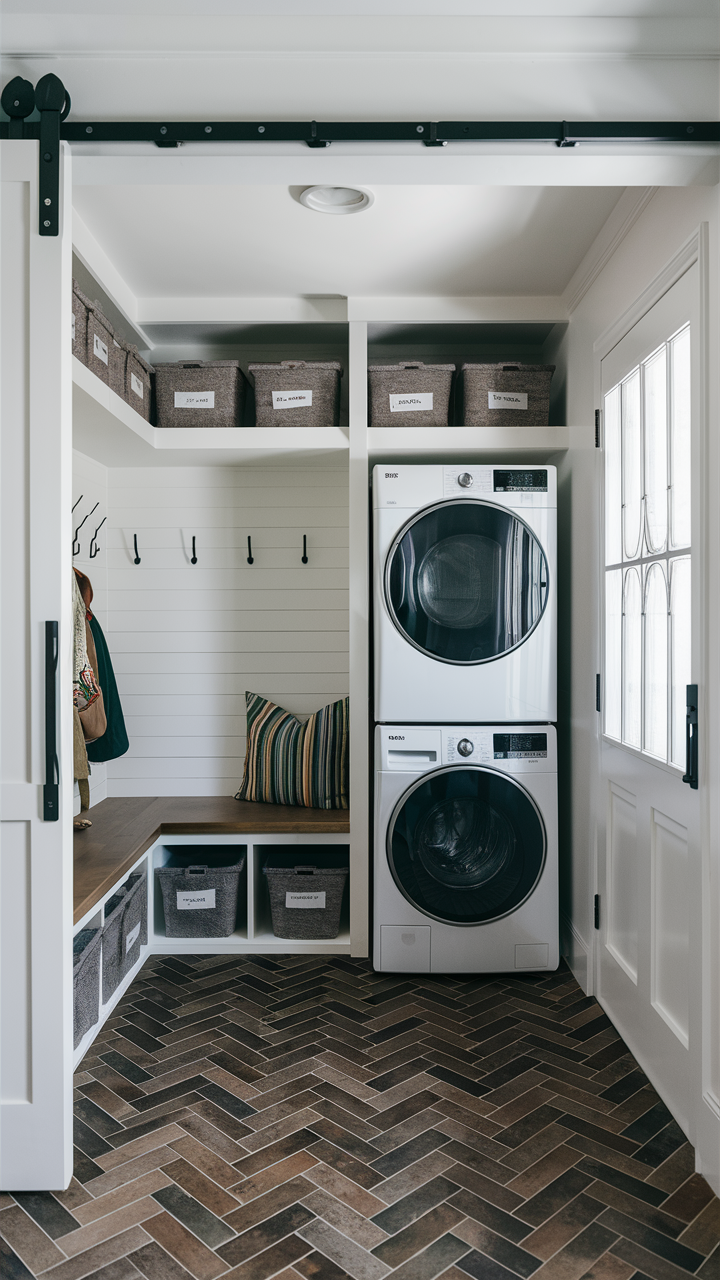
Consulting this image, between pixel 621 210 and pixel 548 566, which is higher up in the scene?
pixel 621 210

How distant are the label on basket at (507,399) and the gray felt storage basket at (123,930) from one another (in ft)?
6.99

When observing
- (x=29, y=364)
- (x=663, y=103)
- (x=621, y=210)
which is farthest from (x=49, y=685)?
(x=621, y=210)

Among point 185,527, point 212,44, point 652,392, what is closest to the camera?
point 212,44

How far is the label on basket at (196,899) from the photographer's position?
3.02 m

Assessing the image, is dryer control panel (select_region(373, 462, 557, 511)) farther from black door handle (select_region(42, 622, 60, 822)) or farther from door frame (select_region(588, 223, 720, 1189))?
black door handle (select_region(42, 622, 60, 822))

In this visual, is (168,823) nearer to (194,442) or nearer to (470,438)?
(194,442)

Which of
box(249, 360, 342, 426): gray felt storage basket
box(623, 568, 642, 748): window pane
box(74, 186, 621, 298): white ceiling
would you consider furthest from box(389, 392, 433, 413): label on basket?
box(623, 568, 642, 748): window pane

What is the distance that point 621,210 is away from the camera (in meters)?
2.29

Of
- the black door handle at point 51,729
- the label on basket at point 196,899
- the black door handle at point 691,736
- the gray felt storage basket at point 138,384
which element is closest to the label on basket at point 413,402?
the gray felt storage basket at point 138,384

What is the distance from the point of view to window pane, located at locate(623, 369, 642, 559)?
229cm

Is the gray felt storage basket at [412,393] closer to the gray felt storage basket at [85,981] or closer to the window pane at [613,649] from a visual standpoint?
the window pane at [613,649]

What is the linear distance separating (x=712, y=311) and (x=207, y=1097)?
7.39 ft

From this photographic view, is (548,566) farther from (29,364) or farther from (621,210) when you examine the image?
(29,364)

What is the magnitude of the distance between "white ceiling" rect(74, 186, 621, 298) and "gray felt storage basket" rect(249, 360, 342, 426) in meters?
0.28
